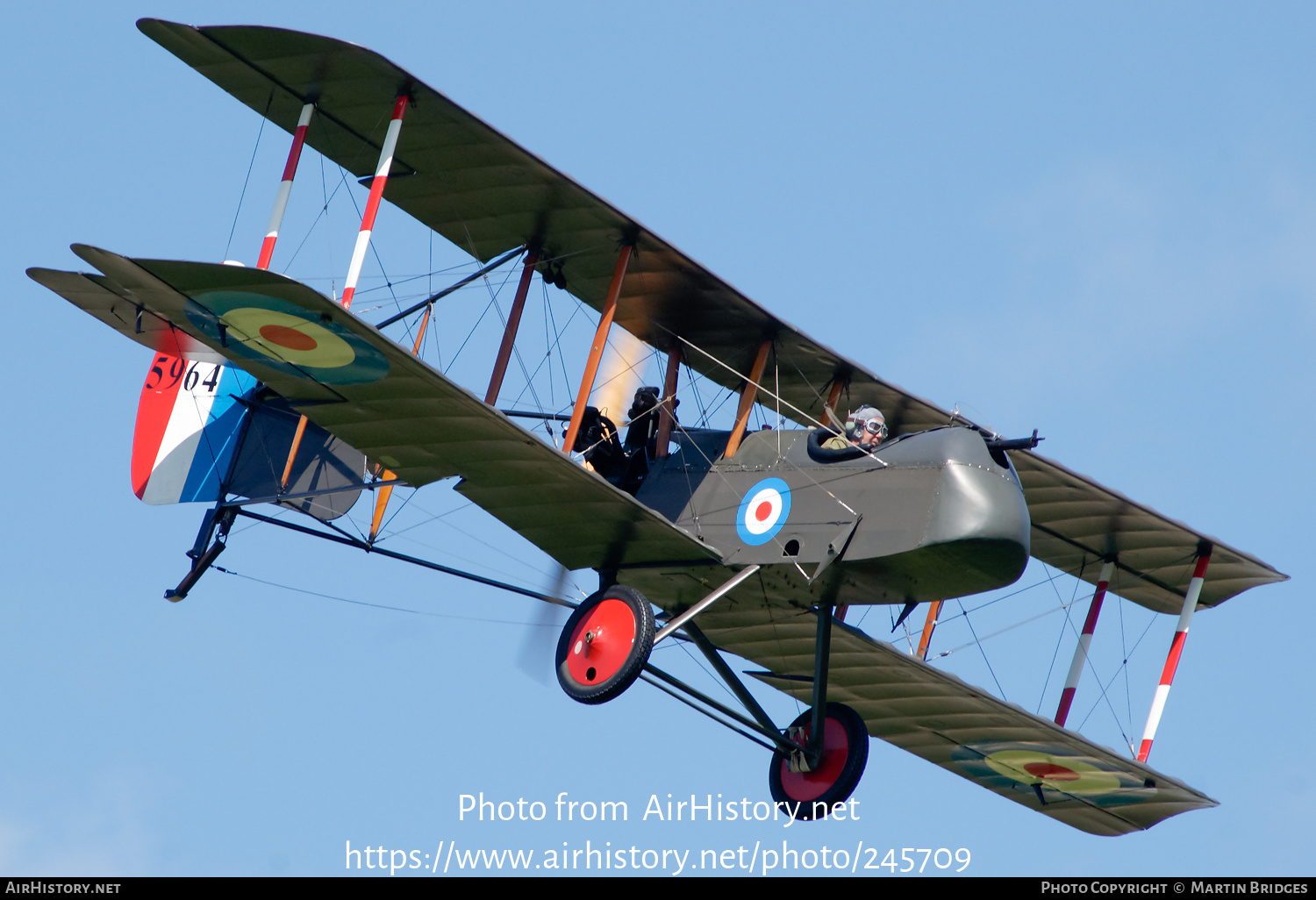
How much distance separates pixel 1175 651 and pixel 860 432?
4874 mm

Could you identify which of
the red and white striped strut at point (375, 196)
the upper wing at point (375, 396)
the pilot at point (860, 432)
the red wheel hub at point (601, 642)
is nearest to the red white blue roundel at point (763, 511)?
the upper wing at point (375, 396)

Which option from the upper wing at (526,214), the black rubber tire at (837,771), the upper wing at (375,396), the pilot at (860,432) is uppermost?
the upper wing at (526,214)

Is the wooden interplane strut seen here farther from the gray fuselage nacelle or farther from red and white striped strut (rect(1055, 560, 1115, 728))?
red and white striped strut (rect(1055, 560, 1115, 728))

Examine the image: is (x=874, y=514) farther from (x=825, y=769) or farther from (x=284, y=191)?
(x=284, y=191)

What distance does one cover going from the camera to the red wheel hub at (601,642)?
14.3 meters

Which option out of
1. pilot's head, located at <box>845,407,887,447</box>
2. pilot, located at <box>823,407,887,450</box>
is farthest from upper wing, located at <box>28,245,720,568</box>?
pilot's head, located at <box>845,407,887,447</box>

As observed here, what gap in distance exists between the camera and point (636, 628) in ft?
46.7

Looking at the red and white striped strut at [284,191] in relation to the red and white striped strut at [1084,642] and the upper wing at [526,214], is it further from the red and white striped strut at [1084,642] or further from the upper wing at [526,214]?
the red and white striped strut at [1084,642]

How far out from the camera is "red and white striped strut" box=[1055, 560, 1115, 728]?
18125 millimetres

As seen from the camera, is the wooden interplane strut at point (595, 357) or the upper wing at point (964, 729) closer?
the wooden interplane strut at point (595, 357)

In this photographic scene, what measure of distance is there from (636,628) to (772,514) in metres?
1.41

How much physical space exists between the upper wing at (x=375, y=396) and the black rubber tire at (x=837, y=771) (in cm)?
180

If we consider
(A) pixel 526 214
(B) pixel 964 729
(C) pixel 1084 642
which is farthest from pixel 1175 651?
(A) pixel 526 214

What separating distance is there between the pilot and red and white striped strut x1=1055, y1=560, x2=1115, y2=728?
14.7ft
